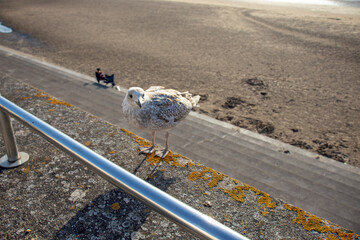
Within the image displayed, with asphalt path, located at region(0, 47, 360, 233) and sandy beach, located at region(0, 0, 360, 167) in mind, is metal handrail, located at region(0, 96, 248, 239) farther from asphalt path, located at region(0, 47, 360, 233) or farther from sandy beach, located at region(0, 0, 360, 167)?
sandy beach, located at region(0, 0, 360, 167)

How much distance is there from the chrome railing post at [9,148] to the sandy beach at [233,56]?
233 inches

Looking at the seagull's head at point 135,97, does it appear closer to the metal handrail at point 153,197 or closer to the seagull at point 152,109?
the seagull at point 152,109

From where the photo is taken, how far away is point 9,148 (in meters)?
3.03

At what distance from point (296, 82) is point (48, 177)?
10.2 metres

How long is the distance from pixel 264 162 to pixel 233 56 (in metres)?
10.9

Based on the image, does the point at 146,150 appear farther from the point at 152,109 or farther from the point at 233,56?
the point at 233,56

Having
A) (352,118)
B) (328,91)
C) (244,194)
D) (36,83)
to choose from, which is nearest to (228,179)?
(244,194)

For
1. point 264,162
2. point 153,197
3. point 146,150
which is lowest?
point 264,162

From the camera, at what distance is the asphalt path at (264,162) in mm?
3311

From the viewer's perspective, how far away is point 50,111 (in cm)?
441

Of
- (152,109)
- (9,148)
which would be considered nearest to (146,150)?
(152,109)

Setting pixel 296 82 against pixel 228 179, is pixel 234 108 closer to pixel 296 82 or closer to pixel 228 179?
pixel 296 82

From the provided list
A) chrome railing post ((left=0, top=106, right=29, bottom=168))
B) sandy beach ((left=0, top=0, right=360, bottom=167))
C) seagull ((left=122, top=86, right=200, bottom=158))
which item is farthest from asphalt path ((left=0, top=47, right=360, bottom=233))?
sandy beach ((left=0, top=0, right=360, bottom=167))

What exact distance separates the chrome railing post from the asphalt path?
77.8 inches
